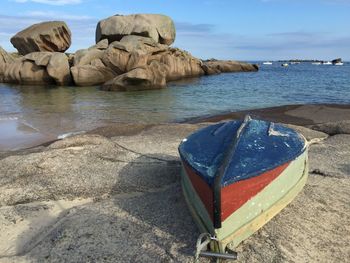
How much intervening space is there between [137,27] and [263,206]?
119ft

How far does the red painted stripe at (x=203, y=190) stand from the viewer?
3850 millimetres

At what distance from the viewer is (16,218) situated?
16.4ft

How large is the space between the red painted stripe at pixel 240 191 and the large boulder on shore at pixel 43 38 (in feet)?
122

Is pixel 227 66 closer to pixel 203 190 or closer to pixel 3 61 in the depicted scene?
pixel 3 61

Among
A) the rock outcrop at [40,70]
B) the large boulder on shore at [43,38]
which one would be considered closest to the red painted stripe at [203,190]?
the rock outcrop at [40,70]

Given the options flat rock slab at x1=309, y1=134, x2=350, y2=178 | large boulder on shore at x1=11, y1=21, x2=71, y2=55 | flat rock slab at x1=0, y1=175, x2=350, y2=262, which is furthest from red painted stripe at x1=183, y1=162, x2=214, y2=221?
large boulder on shore at x1=11, y1=21, x2=71, y2=55

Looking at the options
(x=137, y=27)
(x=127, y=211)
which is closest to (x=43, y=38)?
(x=137, y=27)

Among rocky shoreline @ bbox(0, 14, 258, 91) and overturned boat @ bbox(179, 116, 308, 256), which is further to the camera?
rocky shoreline @ bbox(0, 14, 258, 91)

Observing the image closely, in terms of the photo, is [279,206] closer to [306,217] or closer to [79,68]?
[306,217]

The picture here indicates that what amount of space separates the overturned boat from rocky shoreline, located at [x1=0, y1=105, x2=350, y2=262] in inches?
8.2

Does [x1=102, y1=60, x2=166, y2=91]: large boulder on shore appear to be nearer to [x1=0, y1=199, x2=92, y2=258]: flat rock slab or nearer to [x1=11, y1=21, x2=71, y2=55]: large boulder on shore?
[x1=11, y1=21, x2=71, y2=55]: large boulder on shore

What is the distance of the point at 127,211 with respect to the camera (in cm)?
491

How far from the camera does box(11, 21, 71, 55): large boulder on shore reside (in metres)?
37.8

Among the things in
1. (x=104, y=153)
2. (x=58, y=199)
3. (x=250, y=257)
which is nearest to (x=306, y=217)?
(x=250, y=257)
